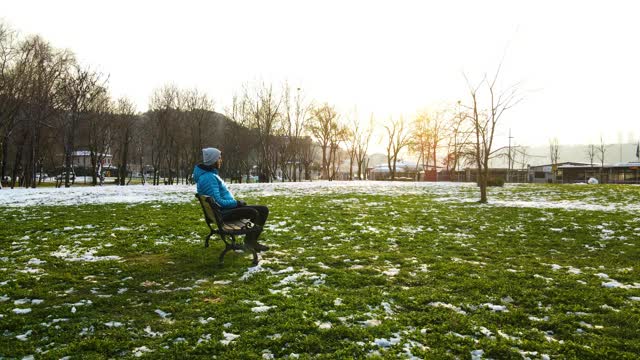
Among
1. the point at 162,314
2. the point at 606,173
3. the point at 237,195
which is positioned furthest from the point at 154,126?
the point at 606,173

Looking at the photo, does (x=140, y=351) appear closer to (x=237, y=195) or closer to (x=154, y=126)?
(x=237, y=195)

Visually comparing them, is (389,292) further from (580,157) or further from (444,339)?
(580,157)

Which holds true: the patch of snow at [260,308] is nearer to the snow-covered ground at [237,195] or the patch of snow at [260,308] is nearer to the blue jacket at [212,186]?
the blue jacket at [212,186]

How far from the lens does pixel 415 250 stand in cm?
815

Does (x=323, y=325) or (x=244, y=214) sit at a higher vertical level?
(x=244, y=214)

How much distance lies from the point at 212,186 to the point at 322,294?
2.89 m

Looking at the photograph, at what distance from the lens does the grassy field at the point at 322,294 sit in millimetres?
3723

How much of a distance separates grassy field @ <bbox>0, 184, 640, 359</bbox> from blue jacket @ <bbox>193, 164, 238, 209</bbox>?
108cm

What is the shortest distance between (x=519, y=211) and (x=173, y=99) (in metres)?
45.5

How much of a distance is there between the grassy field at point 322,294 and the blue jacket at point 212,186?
108cm

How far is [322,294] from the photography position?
16.9 ft

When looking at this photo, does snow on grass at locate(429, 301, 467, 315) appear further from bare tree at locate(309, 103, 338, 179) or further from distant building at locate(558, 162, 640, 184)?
distant building at locate(558, 162, 640, 184)

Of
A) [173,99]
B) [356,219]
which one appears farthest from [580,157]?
[356,219]

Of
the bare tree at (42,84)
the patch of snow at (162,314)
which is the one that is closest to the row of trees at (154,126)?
the bare tree at (42,84)
